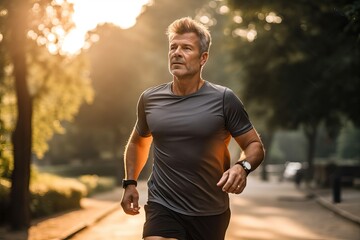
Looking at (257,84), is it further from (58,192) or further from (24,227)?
(24,227)

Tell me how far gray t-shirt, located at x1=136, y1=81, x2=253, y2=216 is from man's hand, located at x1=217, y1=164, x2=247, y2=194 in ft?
1.13

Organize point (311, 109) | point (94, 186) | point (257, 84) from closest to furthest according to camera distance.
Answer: point (311, 109) < point (257, 84) < point (94, 186)

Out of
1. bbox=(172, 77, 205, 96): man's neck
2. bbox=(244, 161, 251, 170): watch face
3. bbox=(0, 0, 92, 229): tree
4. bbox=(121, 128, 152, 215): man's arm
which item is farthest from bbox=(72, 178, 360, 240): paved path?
bbox=(244, 161, 251, 170): watch face

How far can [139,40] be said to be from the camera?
143 ft

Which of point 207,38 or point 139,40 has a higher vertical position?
point 139,40

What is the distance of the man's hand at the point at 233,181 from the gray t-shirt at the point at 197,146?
345mm

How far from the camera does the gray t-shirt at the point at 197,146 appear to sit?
13.7 feet

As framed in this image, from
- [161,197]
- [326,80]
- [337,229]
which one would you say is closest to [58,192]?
[337,229]

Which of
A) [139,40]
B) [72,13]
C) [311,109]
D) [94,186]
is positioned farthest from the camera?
[139,40]

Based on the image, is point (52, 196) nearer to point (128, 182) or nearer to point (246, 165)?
point (128, 182)

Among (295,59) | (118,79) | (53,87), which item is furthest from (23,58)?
(118,79)

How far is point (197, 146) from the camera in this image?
4180mm

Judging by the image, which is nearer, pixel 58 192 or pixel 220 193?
pixel 220 193

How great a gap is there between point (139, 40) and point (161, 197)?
39.6 m
